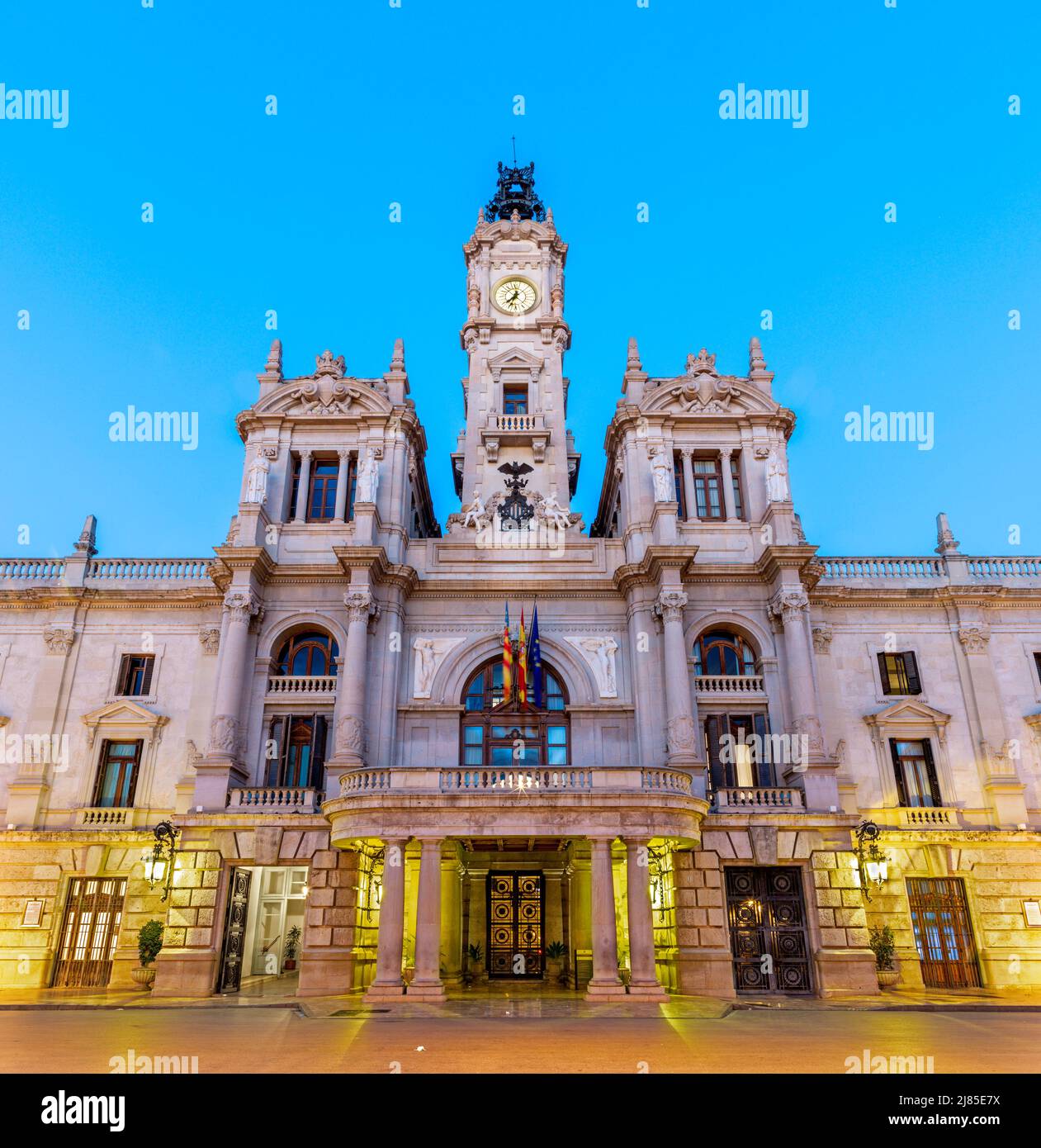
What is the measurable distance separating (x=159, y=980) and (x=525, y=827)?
41.4 feet

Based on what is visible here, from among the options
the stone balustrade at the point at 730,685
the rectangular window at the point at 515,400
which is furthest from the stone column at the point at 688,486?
the rectangular window at the point at 515,400

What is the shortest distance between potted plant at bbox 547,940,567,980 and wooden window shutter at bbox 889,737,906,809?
13.4 meters

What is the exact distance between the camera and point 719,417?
3541 centimetres

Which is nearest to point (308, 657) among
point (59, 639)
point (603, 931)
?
point (59, 639)

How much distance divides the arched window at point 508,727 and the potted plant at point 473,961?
21.3ft

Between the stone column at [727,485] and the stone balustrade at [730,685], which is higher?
the stone column at [727,485]

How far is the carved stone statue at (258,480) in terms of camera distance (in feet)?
111

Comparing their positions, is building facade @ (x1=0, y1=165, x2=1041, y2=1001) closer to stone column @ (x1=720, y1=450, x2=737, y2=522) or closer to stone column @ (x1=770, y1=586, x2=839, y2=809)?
stone column @ (x1=770, y1=586, x2=839, y2=809)

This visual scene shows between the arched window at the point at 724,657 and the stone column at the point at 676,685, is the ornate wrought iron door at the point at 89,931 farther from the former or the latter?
the arched window at the point at 724,657

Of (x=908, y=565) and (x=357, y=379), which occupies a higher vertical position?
(x=357, y=379)

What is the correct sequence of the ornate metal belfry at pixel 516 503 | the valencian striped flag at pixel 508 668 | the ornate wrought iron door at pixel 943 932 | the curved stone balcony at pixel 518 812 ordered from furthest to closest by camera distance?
the ornate metal belfry at pixel 516 503
the valencian striped flag at pixel 508 668
the ornate wrought iron door at pixel 943 932
the curved stone balcony at pixel 518 812

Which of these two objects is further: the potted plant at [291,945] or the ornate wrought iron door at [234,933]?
the potted plant at [291,945]
